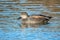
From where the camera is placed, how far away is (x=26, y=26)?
11.7m

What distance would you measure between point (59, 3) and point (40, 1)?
3.23ft

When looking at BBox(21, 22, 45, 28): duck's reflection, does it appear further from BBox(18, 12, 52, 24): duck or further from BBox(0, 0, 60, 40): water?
BBox(18, 12, 52, 24): duck

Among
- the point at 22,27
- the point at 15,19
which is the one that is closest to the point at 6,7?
the point at 15,19

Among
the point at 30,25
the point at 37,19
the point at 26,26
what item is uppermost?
the point at 37,19

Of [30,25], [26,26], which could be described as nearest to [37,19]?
[30,25]

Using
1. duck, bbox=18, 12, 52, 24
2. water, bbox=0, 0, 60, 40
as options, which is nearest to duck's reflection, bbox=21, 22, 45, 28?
water, bbox=0, 0, 60, 40

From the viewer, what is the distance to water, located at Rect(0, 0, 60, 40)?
34.5ft

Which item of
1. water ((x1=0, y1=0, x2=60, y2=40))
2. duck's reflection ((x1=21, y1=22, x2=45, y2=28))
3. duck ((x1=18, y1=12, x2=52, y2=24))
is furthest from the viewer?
duck ((x1=18, y1=12, x2=52, y2=24))

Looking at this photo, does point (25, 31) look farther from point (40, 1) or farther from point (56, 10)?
point (40, 1)

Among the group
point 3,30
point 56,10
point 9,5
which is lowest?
point 3,30

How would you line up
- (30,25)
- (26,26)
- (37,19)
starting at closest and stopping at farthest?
(26,26), (30,25), (37,19)

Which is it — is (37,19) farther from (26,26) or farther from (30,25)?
(26,26)

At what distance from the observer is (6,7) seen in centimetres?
1509

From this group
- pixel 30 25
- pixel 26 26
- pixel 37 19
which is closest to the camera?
pixel 26 26
